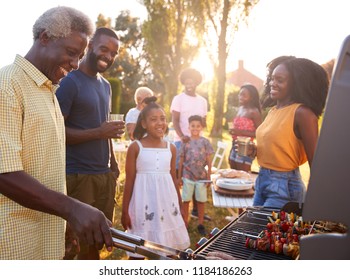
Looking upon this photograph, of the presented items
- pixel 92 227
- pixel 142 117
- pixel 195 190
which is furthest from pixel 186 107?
pixel 92 227

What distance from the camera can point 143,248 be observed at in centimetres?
130

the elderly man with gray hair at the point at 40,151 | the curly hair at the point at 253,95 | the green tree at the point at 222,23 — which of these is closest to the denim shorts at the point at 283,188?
the elderly man with gray hair at the point at 40,151

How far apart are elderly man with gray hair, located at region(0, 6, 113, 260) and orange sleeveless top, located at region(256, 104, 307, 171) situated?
1346 millimetres

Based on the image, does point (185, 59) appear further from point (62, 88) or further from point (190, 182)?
point (62, 88)

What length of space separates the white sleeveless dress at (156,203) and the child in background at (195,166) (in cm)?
155

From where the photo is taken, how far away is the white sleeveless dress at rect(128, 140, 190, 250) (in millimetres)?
3420

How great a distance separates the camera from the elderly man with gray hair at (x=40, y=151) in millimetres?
1487

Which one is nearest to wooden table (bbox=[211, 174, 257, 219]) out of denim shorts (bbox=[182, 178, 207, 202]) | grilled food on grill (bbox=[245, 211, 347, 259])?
grilled food on grill (bbox=[245, 211, 347, 259])

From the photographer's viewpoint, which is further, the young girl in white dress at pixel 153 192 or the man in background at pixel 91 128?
the young girl in white dress at pixel 153 192

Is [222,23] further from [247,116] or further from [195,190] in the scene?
[195,190]

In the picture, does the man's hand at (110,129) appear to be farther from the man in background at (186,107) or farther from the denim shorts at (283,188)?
the man in background at (186,107)

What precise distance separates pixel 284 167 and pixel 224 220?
10.7 feet

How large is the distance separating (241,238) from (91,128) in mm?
1570
